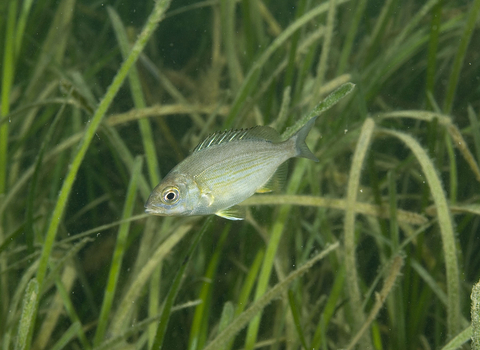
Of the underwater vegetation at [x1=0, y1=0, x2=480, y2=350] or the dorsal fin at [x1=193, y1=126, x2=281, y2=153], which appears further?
the underwater vegetation at [x1=0, y1=0, x2=480, y2=350]

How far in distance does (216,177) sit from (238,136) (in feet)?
0.68

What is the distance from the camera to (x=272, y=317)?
314cm

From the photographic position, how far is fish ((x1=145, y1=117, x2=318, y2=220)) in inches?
60.4

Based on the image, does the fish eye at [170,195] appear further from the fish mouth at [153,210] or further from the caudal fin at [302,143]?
the caudal fin at [302,143]

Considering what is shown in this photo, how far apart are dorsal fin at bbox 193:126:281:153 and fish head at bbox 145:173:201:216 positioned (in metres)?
0.14

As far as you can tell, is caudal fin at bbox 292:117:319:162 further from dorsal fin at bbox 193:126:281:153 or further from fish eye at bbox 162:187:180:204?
fish eye at bbox 162:187:180:204

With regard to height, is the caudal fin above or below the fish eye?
below

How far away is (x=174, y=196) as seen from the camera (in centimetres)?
153

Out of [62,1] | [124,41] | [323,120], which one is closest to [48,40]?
[62,1]

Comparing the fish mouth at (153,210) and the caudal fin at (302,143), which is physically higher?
the fish mouth at (153,210)

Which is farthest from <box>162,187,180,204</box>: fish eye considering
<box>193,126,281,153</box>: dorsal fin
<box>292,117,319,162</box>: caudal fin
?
<box>292,117,319,162</box>: caudal fin

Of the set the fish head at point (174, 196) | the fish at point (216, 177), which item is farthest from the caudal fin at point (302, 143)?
the fish head at point (174, 196)

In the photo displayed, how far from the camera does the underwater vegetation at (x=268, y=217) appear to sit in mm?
1915

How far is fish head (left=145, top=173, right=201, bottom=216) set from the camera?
153 centimetres
